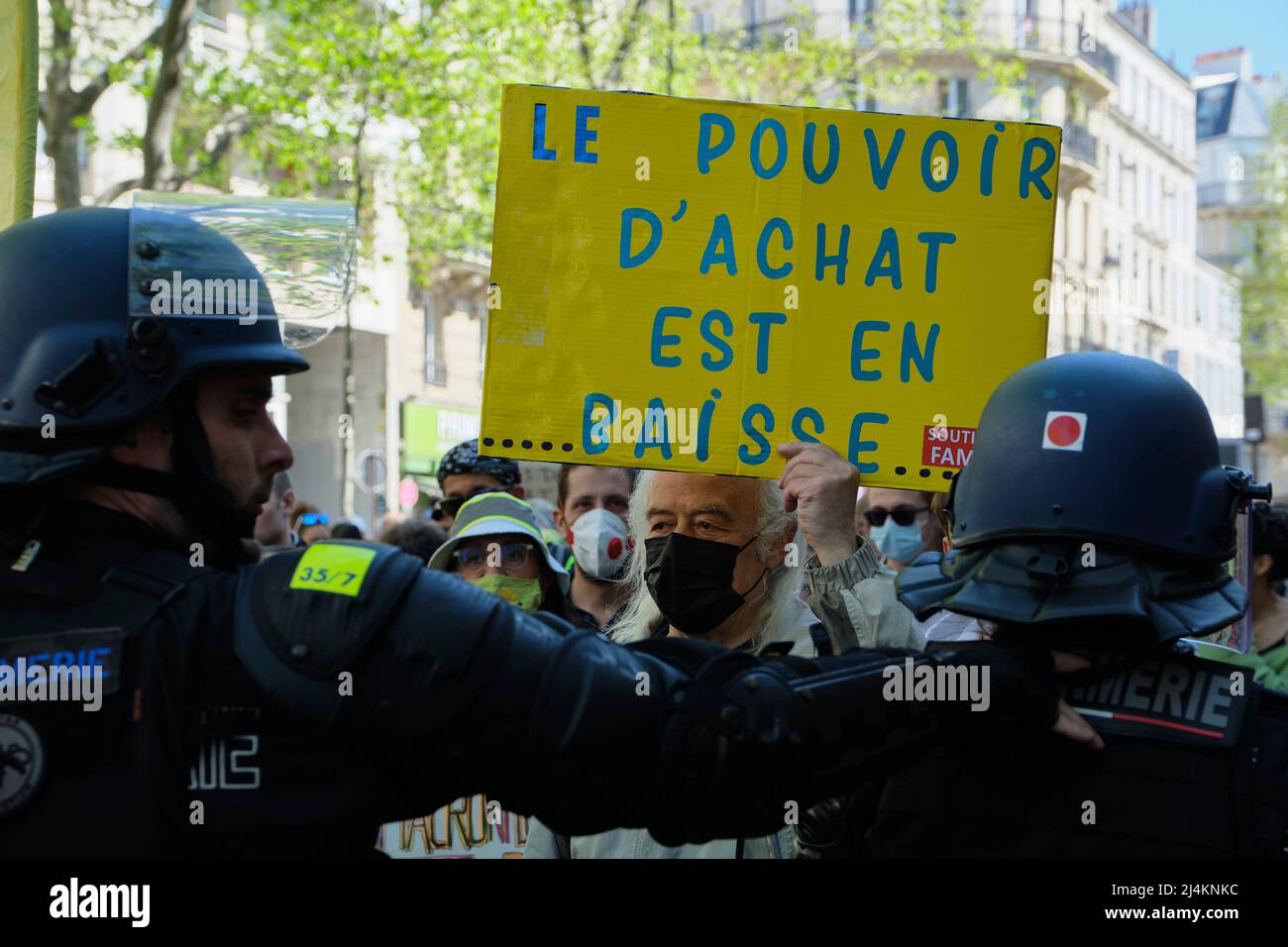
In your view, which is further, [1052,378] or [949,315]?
[949,315]

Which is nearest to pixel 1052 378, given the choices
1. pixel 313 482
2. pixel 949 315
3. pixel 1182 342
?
pixel 949 315

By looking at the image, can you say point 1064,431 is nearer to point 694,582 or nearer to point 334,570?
point 334,570

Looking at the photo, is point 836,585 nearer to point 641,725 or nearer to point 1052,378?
point 1052,378

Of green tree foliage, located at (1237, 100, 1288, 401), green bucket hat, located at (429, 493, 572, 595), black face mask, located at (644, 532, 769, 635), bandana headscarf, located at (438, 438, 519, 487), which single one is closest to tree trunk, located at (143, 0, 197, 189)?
bandana headscarf, located at (438, 438, 519, 487)

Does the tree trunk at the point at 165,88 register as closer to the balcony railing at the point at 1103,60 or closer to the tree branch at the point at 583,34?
the tree branch at the point at 583,34

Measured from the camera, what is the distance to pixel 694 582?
12.3ft

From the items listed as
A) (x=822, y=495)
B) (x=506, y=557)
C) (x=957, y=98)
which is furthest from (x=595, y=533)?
(x=957, y=98)

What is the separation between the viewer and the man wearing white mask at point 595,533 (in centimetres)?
577

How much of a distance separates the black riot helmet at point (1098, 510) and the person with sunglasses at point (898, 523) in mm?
4295

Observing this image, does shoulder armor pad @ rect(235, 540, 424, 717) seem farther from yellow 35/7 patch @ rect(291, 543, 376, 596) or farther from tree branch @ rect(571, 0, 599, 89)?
tree branch @ rect(571, 0, 599, 89)

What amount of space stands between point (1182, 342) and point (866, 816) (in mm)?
70195

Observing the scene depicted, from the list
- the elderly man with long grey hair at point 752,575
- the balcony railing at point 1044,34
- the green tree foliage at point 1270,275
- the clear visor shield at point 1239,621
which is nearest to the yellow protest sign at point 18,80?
the elderly man with long grey hair at point 752,575

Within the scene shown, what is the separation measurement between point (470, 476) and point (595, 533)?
659mm
